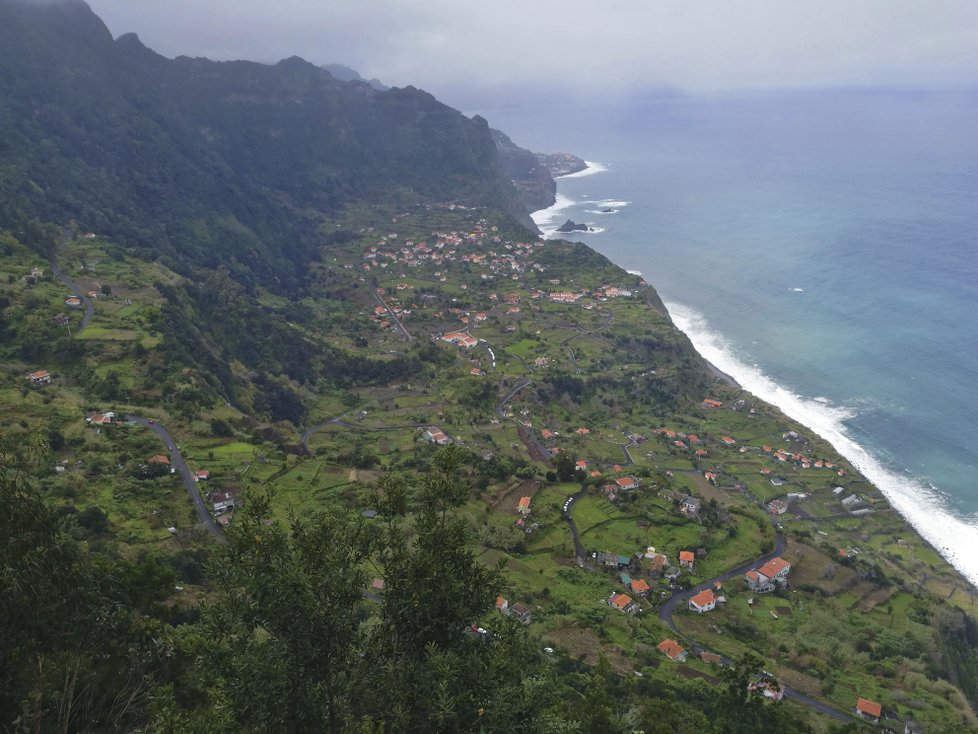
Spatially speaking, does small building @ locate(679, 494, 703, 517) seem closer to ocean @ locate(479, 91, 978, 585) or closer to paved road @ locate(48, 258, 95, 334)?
ocean @ locate(479, 91, 978, 585)

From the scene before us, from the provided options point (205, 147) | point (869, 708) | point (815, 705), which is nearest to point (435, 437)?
point (815, 705)

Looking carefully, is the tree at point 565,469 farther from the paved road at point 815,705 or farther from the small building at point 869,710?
the small building at point 869,710

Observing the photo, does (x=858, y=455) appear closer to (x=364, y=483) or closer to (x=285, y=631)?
(x=364, y=483)

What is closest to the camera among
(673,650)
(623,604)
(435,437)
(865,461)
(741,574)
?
(673,650)

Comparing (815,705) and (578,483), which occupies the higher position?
(578,483)

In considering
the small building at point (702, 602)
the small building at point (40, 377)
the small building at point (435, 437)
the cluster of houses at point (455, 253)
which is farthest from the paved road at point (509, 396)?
the cluster of houses at point (455, 253)

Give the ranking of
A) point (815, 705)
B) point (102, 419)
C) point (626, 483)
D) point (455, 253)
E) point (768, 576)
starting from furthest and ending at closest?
point (455, 253), point (626, 483), point (102, 419), point (768, 576), point (815, 705)
